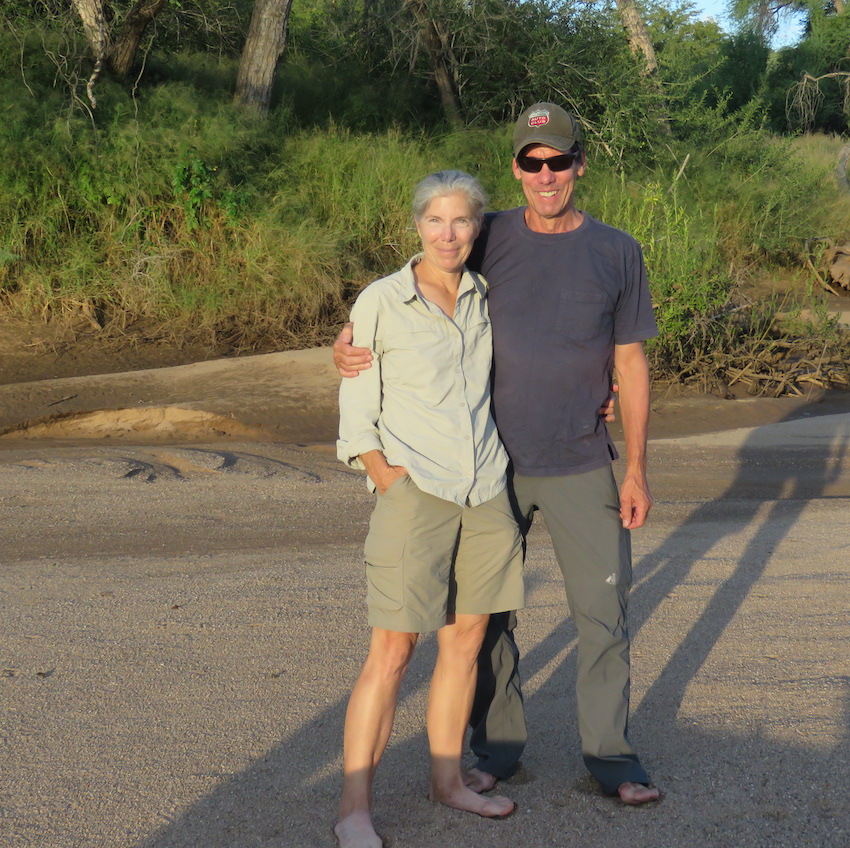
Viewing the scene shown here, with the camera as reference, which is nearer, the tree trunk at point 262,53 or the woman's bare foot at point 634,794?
the woman's bare foot at point 634,794

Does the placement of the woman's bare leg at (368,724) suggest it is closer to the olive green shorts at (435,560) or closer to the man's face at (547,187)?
the olive green shorts at (435,560)

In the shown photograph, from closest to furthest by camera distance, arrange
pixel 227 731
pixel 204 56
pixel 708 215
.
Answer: pixel 227 731, pixel 204 56, pixel 708 215

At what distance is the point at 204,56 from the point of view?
52.0 ft

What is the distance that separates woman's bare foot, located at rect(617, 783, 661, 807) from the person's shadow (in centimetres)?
21

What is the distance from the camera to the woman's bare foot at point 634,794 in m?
3.03

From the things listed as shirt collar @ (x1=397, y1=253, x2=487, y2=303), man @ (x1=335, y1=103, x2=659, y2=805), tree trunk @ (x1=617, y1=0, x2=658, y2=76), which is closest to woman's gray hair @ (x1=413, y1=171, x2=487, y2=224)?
shirt collar @ (x1=397, y1=253, x2=487, y2=303)

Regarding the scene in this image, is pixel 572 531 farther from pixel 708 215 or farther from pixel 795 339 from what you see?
pixel 708 215

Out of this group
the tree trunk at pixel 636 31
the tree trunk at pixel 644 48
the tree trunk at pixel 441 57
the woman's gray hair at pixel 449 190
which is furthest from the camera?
the tree trunk at pixel 636 31

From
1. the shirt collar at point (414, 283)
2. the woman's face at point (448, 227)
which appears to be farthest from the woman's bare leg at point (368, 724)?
the woman's face at point (448, 227)

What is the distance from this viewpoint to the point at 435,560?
277 centimetres

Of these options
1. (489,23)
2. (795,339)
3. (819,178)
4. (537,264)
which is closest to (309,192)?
(489,23)

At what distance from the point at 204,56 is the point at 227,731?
46.7 feet

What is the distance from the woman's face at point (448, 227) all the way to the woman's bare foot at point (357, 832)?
152cm

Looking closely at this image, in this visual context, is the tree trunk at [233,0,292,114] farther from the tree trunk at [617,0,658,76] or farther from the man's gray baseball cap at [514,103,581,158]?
the man's gray baseball cap at [514,103,581,158]
